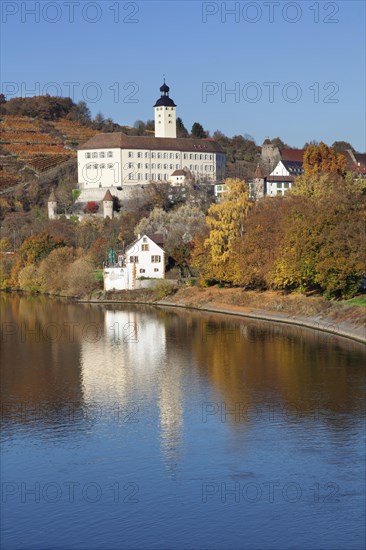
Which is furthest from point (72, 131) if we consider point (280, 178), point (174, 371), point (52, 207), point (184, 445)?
point (184, 445)

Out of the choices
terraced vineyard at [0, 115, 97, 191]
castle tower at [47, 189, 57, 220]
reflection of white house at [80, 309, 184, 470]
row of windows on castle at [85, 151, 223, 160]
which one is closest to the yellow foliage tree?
reflection of white house at [80, 309, 184, 470]

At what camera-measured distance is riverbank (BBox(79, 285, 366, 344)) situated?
34125 millimetres

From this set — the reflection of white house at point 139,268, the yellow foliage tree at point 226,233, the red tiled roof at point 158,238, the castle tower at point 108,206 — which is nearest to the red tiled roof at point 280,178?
the castle tower at point 108,206

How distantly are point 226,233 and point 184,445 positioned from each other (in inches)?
1017

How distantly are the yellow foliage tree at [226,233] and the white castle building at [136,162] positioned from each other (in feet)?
76.2

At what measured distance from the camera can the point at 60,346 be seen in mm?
32719

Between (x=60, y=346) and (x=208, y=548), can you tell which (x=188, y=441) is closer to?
(x=208, y=548)

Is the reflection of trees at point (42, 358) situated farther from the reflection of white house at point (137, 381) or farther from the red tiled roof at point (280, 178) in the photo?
the red tiled roof at point (280, 178)

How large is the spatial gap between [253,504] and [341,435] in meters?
4.10

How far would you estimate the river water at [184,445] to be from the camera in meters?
15.6

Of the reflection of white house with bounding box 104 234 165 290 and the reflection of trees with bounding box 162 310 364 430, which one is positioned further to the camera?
the reflection of white house with bounding box 104 234 165 290

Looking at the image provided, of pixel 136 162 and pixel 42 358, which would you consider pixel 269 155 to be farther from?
pixel 42 358

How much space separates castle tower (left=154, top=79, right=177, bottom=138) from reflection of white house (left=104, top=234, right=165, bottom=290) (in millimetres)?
31265

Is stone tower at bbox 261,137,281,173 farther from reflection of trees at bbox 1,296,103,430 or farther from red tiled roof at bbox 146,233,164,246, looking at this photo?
reflection of trees at bbox 1,296,103,430
